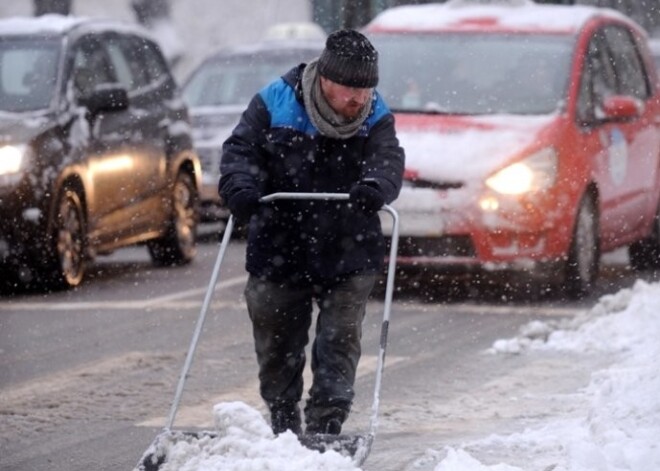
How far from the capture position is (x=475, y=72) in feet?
45.3

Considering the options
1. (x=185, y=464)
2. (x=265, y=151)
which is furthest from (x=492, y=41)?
(x=185, y=464)

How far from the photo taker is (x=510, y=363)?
10.2m

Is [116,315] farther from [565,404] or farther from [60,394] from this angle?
[565,404]

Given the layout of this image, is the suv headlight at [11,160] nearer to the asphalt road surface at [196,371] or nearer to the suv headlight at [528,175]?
the asphalt road surface at [196,371]

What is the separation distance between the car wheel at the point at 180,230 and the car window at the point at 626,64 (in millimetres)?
3811

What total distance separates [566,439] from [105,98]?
305 inches

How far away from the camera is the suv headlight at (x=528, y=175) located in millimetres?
12578

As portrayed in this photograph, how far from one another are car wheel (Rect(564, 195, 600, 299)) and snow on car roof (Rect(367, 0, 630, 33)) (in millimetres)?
1568

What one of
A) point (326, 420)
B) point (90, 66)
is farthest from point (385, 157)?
point (90, 66)

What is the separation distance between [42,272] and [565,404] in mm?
6010

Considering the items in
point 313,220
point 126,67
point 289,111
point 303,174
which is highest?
point 289,111

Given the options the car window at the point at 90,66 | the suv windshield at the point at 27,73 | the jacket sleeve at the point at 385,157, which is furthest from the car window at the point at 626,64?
the jacket sleeve at the point at 385,157

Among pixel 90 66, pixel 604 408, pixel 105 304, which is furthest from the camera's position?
pixel 90 66

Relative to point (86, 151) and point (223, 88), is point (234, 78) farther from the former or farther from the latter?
point (86, 151)
